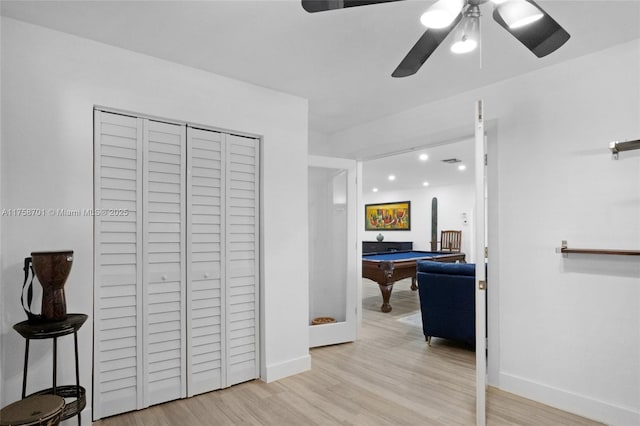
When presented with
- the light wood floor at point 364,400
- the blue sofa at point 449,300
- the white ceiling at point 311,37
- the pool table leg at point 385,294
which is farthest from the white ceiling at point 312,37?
the pool table leg at point 385,294

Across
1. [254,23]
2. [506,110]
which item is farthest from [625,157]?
[254,23]

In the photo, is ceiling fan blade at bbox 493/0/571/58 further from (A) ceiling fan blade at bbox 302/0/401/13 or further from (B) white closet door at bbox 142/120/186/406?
(B) white closet door at bbox 142/120/186/406

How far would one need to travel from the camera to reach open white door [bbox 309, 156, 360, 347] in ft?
13.3

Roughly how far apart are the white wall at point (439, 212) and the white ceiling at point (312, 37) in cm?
699

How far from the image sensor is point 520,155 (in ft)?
9.32

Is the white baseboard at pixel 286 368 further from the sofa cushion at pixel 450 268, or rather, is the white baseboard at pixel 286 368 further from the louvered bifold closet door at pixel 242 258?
the sofa cushion at pixel 450 268

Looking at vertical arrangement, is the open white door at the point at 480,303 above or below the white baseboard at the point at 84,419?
above

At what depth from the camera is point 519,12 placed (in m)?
1.37

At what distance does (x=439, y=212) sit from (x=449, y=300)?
6.69 metres

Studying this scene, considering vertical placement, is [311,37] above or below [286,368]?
above

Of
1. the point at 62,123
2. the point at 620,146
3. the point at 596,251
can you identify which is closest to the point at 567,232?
the point at 596,251

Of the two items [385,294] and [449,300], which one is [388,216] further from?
[449,300]

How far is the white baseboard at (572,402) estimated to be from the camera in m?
2.29

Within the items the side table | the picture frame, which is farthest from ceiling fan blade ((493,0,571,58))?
the picture frame
